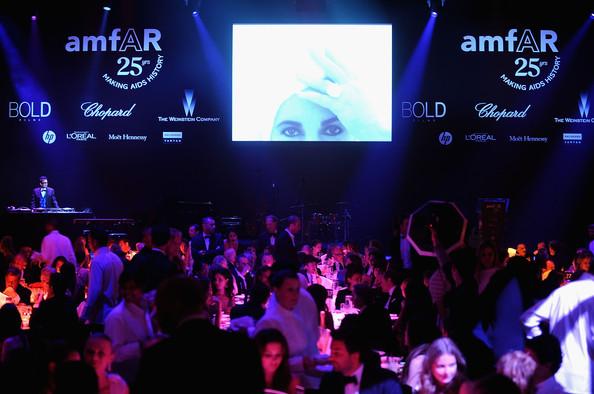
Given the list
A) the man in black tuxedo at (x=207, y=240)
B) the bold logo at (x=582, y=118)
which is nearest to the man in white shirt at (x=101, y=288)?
the man in black tuxedo at (x=207, y=240)

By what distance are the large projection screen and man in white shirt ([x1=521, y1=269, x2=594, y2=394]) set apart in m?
9.85

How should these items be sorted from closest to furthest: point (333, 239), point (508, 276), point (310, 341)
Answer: point (310, 341) → point (508, 276) → point (333, 239)

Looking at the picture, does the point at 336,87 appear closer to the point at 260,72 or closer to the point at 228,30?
the point at 260,72

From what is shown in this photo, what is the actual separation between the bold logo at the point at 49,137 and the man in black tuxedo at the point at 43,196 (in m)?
1.24

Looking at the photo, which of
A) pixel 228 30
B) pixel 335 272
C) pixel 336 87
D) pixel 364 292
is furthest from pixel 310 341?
pixel 228 30

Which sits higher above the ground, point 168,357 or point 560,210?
point 560,210

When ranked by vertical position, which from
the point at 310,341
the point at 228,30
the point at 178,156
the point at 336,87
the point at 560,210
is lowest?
the point at 310,341

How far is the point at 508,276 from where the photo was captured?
17.4ft

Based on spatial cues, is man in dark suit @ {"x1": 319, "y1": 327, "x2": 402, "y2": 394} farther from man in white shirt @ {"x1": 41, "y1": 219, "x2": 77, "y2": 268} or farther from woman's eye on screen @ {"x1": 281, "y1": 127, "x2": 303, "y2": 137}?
woman's eye on screen @ {"x1": 281, "y1": 127, "x2": 303, "y2": 137}

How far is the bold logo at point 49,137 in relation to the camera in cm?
1526

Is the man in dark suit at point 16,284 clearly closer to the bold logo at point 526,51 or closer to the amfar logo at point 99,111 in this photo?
the amfar logo at point 99,111

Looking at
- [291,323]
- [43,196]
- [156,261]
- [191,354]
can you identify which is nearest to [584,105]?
[43,196]

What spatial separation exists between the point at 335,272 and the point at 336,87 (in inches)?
195

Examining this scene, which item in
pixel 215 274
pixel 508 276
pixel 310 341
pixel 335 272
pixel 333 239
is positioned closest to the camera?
pixel 310 341
